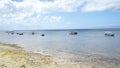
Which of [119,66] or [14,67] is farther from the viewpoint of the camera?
[119,66]

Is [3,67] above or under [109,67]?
above

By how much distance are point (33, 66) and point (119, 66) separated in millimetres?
11245

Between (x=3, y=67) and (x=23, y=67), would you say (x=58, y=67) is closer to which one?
(x=23, y=67)

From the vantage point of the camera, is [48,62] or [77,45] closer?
[48,62]

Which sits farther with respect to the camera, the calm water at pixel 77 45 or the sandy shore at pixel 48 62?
the calm water at pixel 77 45

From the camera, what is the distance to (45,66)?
20906mm

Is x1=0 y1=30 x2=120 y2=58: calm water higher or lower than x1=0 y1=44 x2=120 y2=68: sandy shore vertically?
lower

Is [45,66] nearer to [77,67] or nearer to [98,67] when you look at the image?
[77,67]

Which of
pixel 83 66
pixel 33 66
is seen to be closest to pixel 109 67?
pixel 83 66

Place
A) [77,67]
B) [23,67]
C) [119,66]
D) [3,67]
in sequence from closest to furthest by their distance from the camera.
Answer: [3,67], [23,67], [77,67], [119,66]

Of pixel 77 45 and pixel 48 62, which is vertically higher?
pixel 48 62

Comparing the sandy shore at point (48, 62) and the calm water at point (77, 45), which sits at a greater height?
the sandy shore at point (48, 62)

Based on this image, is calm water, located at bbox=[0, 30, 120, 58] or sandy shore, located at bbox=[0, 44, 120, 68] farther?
calm water, located at bbox=[0, 30, 120, 58]

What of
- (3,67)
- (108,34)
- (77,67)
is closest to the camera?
(3,67)
